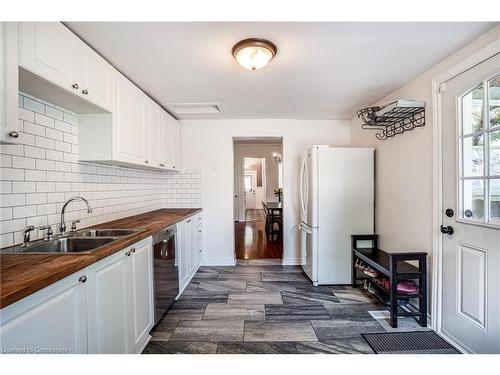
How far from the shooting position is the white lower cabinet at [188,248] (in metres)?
2.65

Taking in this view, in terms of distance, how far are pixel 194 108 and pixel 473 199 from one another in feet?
9.66

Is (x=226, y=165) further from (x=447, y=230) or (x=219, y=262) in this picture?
(x=447, y=230)

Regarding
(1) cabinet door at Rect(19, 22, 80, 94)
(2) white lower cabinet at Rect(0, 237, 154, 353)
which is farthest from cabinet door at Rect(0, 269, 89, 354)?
(1) cabinet door at Rect(19, 22, 80, 94)

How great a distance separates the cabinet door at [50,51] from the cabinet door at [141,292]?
110cm

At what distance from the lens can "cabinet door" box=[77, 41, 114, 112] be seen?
1.57 meters

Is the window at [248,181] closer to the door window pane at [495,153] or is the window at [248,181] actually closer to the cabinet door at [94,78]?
the cabinet door at [94,78]

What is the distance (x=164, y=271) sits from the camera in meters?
2.16

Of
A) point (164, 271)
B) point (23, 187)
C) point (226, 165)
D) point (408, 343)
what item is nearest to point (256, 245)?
point (226, 165)

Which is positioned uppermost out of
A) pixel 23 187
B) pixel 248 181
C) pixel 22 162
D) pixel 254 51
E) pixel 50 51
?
pixel 254 51

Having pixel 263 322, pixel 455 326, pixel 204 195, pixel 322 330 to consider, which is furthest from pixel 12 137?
pixel 455 326

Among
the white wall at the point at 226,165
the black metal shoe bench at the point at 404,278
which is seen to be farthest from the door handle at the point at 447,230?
the white wall at the point at 226,165

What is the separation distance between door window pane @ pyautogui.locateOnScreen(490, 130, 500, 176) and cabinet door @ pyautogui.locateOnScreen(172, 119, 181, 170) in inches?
125

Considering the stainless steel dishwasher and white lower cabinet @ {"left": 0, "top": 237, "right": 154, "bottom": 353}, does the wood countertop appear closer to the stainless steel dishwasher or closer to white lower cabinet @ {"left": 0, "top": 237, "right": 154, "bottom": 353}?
white lower cabinet @ {"left": 0, "top": 237, "right": 154, "bottom": 353}
